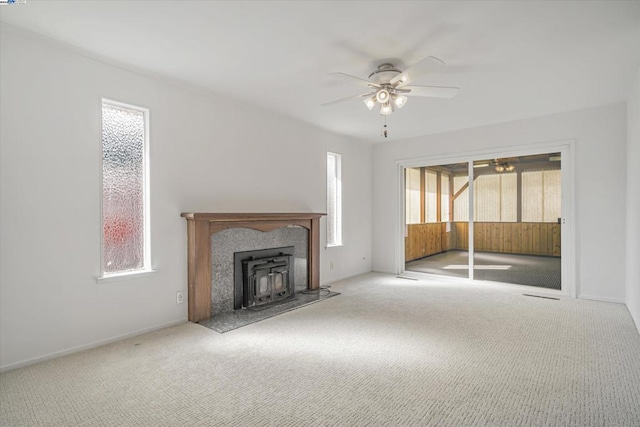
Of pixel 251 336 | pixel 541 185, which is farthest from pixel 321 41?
pixel 541 185

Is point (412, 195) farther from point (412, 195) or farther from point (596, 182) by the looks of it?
point (596, 182)

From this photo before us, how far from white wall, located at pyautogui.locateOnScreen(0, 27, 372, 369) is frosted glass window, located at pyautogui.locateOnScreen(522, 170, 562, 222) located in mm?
4365

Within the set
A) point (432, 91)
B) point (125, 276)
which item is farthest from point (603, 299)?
point (125, 276)

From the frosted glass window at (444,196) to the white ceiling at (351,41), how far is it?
2.25m

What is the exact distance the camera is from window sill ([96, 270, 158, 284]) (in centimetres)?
298

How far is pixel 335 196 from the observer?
19.2 feet

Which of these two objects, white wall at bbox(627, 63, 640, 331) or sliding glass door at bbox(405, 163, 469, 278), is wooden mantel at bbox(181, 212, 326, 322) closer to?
sliding glass door at bbox(405, 163, 469, 278)

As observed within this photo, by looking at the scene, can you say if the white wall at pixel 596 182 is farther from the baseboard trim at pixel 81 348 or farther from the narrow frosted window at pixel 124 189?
the baseboard trim at pixel 81 348

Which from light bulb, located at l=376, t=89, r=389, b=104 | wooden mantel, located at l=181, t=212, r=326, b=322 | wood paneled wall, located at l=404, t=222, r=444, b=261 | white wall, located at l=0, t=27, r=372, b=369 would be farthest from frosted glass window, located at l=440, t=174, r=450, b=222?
wooden mantel, located at l=181, t=212, r=326, b=322

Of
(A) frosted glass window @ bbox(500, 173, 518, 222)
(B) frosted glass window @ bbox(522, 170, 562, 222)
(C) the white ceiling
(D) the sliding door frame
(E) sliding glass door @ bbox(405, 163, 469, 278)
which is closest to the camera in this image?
(C) the white ceiling

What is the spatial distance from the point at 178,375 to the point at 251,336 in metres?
0.84

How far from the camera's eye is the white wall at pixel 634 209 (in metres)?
3.16

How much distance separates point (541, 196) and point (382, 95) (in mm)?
3525

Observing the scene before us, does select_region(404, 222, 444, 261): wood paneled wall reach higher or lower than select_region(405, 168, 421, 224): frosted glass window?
lower
